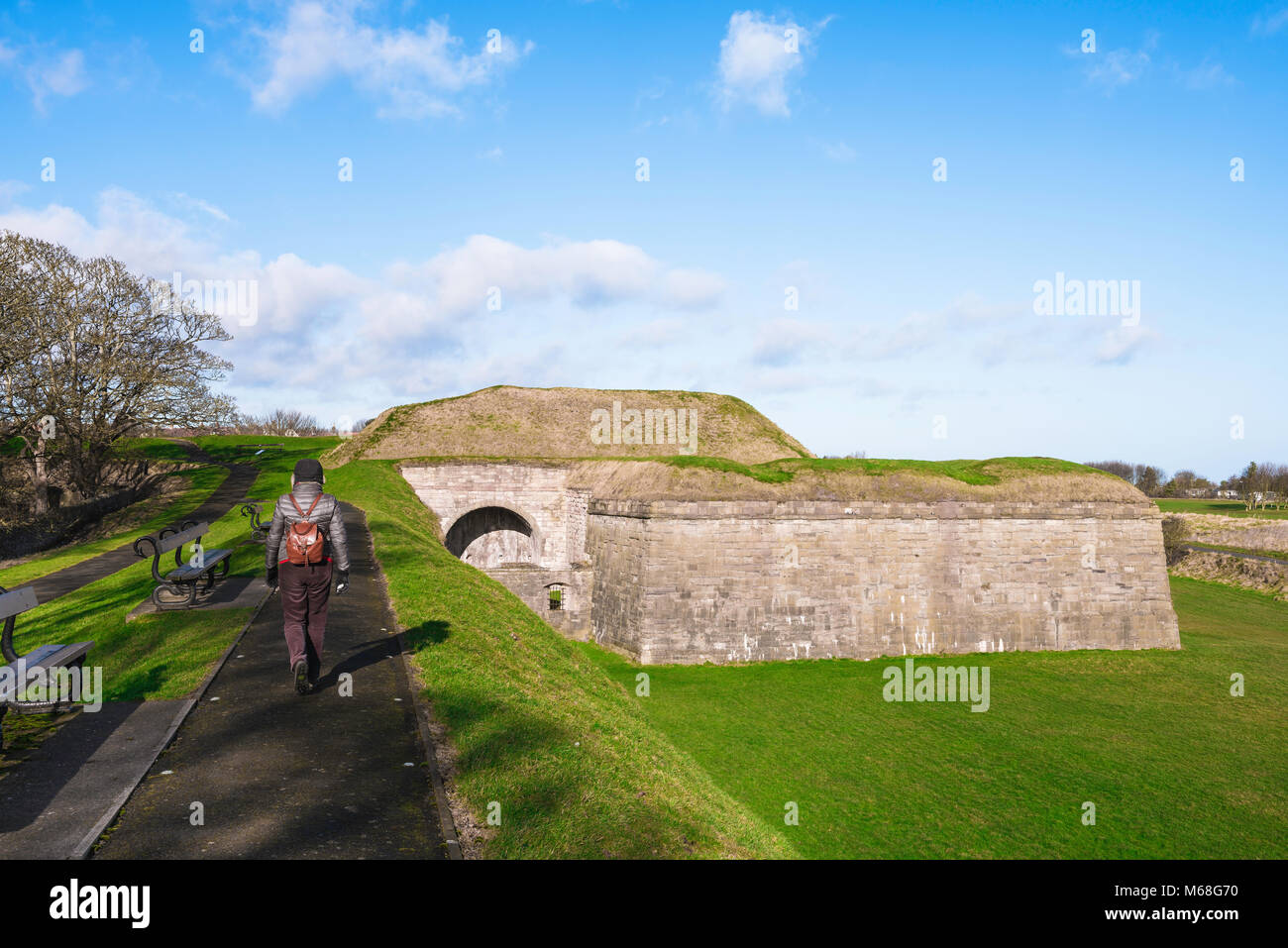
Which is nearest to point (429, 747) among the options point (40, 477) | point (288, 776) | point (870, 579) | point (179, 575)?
point (288, 776)

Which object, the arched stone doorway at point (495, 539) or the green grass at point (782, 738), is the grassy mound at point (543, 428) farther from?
the green grass at point (782, 738)

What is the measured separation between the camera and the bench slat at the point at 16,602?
5.23 meters

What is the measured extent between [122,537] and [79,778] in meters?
24.6

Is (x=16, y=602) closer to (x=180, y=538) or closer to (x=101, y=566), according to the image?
(x=180, y=538)

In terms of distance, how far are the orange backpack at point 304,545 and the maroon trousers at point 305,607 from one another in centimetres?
7

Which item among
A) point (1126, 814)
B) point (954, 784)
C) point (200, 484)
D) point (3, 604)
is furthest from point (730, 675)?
point (200, 484)

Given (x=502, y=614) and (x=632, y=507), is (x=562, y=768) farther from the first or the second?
(x=632, y=507)

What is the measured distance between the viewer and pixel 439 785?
16.3ft

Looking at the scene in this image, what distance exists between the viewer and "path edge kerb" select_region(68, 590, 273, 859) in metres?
4.04

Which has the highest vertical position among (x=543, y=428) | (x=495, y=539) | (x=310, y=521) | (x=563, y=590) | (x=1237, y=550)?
(x=543, y=428)

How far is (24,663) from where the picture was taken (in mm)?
5645

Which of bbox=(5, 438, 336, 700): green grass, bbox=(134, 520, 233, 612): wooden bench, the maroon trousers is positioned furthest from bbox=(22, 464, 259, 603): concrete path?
the maroon trousers

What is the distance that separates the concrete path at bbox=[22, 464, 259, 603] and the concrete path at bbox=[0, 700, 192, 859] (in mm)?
8474
